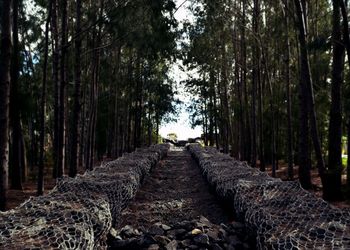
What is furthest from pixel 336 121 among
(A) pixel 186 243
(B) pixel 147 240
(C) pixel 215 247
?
(B) pixel 147 240

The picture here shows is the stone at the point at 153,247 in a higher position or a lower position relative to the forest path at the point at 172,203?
higher

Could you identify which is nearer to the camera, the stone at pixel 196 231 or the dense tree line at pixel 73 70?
the stone at pixel 196 231

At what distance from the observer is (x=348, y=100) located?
12641mm

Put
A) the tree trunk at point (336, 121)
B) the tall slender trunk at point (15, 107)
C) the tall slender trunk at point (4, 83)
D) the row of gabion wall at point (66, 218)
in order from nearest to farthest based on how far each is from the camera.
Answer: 1. the row of gabion wall at point (66, 218)
2. the tall slender trunk at point (4, 83)
3. the tree trunk at point (336, 121)
4. the tall slender trunk at point (15, 107)

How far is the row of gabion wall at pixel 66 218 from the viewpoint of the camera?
4.07 metres

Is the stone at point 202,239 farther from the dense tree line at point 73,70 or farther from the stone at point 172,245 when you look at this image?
the dense tree line at point 73,70

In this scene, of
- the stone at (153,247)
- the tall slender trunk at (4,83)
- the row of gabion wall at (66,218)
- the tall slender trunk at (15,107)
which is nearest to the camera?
the row of gabion wall at (66,218)

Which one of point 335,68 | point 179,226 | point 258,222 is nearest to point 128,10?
point 335,68

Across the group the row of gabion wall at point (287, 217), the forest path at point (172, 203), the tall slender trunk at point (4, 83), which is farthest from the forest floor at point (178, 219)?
the tall slender trunk at point (4, 83)

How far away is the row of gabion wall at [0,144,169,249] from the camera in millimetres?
4066

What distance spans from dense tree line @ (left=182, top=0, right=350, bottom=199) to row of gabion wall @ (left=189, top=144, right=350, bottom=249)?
3348 millimetres

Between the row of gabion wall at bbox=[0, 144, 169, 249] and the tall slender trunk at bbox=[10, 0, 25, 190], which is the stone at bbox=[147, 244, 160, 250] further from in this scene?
the tall slender trunk at bbox=[10, 0, 25, 190]

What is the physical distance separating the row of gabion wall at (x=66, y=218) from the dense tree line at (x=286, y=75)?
17.7 ft

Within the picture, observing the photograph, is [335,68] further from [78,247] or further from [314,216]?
[78,247]
